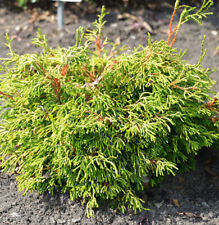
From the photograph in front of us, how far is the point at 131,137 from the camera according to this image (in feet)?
7.43

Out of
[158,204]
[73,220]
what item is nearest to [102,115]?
[73,220]

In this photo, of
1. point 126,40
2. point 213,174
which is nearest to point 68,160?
point 213,174

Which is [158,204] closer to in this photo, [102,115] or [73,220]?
[73,220]

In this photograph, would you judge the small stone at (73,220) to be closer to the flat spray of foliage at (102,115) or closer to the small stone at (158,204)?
the flat spray of foliage at (102,115)

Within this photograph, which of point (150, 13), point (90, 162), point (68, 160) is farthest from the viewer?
point (150, 13)

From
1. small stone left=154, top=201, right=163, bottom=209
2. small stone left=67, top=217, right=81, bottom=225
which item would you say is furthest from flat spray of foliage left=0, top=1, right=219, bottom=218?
small stone left=154, top=201, right=163, bottom=209

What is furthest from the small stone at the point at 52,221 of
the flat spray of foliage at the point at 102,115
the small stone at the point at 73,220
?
the flat spray of foliage at the point at 102,115

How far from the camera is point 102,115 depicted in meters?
2.18

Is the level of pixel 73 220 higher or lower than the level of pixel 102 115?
lower

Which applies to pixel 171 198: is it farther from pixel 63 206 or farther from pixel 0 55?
pixel 0 55

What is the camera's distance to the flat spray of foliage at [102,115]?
2.21 metres

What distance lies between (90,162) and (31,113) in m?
0.65

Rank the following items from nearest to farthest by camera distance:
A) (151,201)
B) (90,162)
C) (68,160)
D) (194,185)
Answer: (90,162) < (68,160) < (151,201) < (194,185)

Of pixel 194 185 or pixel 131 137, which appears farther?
pixel 194 185
